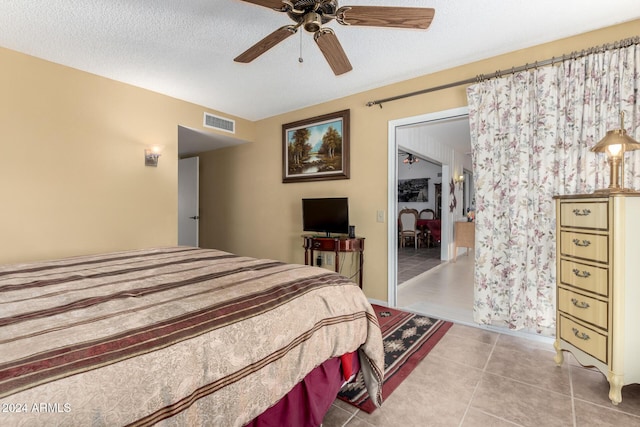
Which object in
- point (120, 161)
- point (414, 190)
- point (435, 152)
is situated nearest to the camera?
point (120, 161)

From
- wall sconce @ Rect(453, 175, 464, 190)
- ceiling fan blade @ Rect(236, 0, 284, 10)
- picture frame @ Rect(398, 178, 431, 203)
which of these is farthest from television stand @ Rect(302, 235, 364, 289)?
picture frame @ Rect(398, 178, 431, 203)

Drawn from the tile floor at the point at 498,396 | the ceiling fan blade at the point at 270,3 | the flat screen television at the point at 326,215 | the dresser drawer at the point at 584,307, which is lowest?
the tile floor at the point at 498,396

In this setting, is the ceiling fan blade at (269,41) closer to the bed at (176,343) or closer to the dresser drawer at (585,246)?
the bed at (176,343)

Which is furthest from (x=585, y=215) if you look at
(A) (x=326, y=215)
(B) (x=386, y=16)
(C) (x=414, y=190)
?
(C) (x=414, y=190)

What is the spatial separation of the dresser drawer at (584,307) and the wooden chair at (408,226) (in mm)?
5820

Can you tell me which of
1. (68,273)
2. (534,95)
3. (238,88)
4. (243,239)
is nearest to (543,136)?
(534,95)

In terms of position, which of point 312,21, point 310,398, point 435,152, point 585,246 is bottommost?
point 310,398

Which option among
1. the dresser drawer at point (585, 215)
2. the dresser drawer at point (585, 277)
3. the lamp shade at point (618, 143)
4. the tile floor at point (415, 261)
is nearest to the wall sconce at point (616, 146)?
the lamp shade at point (618, 143)

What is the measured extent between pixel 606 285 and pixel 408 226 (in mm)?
6270

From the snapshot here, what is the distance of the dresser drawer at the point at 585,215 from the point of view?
1725 millimetres

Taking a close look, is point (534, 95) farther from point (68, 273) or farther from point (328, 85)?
point (68, 273)

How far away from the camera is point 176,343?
0.85 m

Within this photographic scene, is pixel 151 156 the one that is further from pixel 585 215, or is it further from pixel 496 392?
pixel 585 215

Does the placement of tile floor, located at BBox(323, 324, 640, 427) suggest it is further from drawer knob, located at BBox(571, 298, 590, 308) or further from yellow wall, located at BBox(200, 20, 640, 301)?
yellow wall, located at BBox(200, 20, 640, 301)
